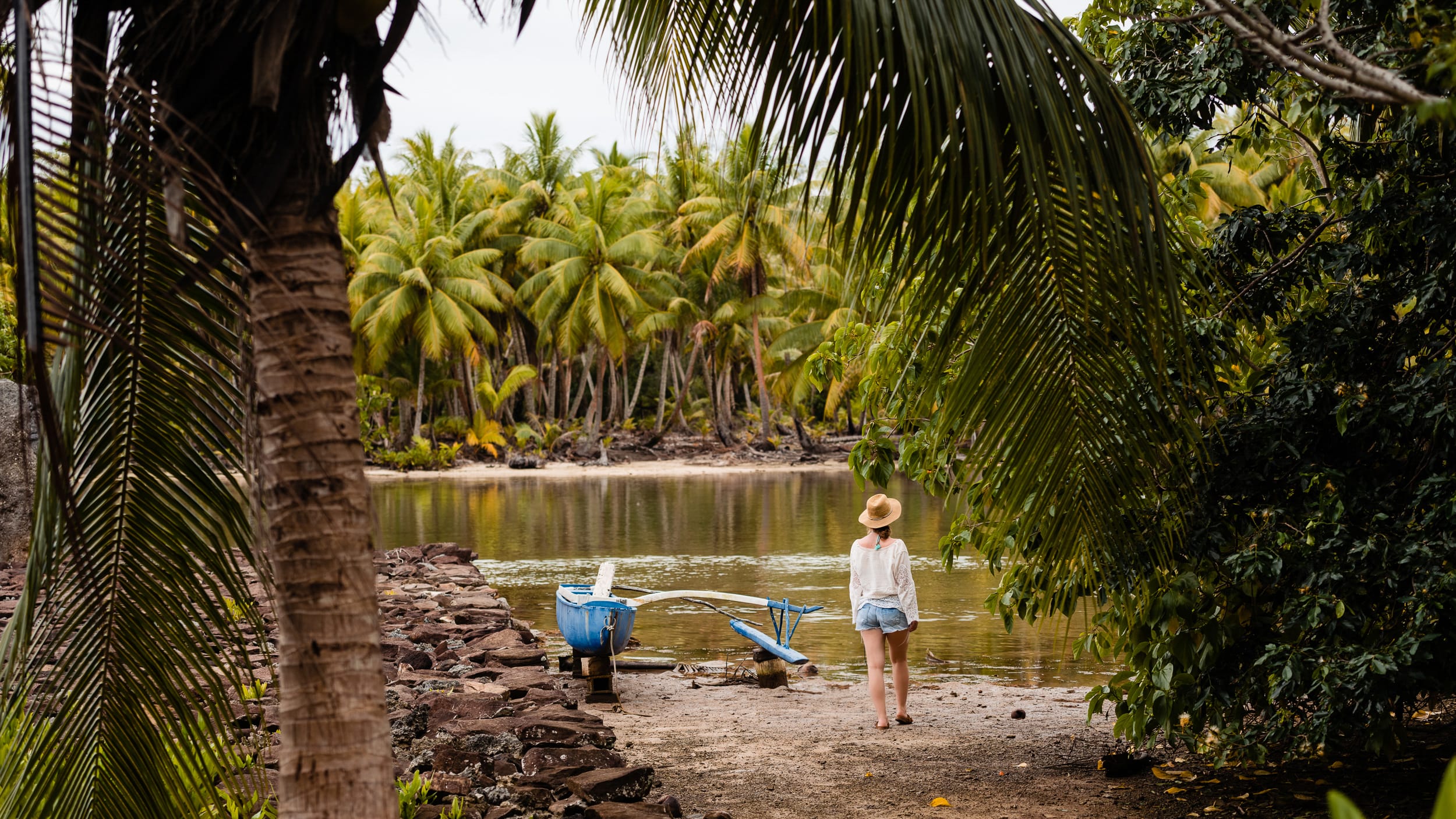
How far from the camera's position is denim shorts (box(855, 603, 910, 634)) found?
7.70 metres

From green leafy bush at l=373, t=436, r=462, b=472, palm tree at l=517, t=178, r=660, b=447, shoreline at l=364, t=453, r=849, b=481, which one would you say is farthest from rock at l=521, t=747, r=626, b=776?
palm tree at l=517, t=178, r=660, b=447

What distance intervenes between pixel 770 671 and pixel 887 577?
2.29 m

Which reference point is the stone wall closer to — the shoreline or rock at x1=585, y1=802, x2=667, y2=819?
rock at x1=585, y1=802, x2=667, y2=819

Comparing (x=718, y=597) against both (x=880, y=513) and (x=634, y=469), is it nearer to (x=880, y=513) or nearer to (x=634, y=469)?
(x=880, y=513)

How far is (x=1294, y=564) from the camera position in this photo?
15.7ft

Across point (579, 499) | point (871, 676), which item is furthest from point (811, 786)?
point (579, 499)

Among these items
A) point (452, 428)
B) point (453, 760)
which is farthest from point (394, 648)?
point (452, 428)

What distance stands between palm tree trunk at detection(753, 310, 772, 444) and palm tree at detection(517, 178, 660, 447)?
394cm

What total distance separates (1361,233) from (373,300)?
119 ft

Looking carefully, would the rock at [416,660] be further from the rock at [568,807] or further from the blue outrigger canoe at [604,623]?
the rock at [568,807]

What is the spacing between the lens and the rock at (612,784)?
17.9ft

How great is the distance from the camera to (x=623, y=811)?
5.13m

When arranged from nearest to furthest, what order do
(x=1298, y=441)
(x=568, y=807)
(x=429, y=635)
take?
(x=1298, y=441) → (x=568, y=807) → (x=429, y=635)

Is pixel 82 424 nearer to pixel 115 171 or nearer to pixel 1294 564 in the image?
pixel 115 171
